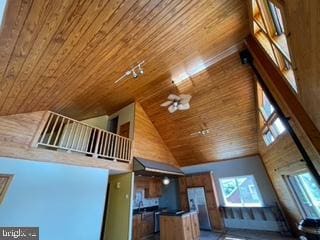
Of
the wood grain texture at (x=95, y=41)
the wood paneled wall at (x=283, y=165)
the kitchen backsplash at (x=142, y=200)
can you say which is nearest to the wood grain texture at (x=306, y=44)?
the wood grain texture at (x=95, y=41)

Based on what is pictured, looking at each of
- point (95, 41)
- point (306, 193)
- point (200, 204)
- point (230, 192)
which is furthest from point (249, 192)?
point (95, 41)

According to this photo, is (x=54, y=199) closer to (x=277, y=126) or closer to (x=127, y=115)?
(x=127, y=115)

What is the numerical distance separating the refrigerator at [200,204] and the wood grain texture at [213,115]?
1459 millimetres

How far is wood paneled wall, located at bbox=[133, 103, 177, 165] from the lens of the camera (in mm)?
6730

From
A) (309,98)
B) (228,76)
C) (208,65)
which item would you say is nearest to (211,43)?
(208,65)

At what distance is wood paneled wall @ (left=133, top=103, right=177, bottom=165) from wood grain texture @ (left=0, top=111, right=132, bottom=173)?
99.3 inches

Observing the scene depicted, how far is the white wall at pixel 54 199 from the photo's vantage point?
3.45 m

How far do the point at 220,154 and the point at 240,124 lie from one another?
2.06 metres

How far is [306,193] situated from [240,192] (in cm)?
290

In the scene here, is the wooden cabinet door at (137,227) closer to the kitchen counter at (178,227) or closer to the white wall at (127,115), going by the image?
the kitchen counter at (178,227)

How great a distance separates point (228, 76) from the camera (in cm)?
527

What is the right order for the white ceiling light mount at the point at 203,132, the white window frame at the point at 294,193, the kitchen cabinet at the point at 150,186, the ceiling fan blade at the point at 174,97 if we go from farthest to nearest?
the kitchen cabinet at the point at 150,186
the white ceiling light mount at the point at 203,132
the white window frame at the point at 294,193
the ceiling fan blade at the point at 174,97

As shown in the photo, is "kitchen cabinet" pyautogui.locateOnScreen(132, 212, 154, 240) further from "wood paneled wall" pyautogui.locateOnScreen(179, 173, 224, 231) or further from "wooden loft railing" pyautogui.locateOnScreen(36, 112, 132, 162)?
"wooden loft railing" pyautogui.locateOnScreen(36, 112, 132, 162)

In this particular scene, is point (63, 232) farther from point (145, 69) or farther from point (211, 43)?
point (211, 43)
